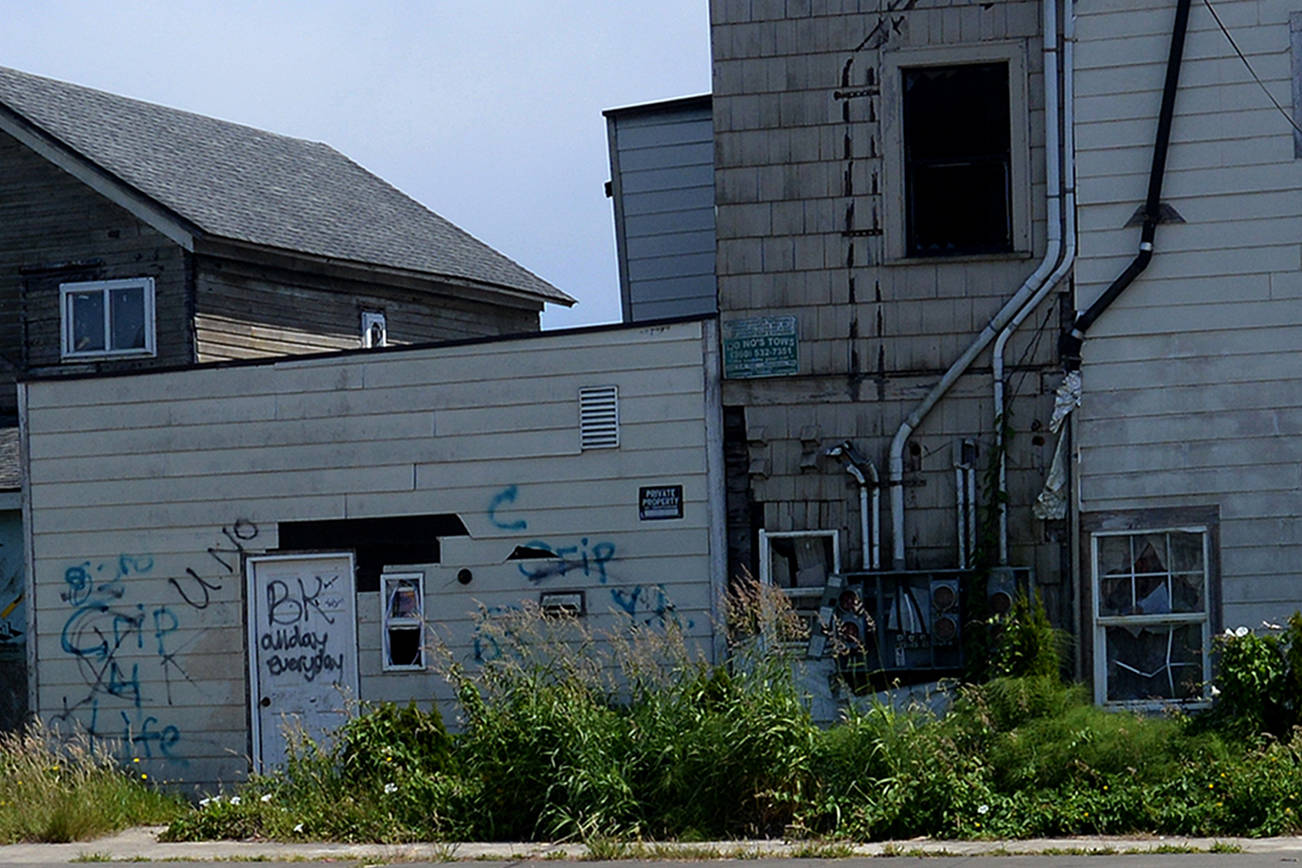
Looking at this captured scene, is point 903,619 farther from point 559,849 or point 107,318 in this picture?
point 107,318

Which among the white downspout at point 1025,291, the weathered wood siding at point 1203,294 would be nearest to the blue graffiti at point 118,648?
the white downspout at point 1025,291

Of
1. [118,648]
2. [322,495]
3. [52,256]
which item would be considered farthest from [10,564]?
[322,495]

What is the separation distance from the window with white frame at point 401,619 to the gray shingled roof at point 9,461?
4401 millimetres

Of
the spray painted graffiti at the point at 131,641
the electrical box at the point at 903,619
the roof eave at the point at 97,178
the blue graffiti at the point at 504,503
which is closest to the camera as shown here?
the electrical box at the point at 903,619

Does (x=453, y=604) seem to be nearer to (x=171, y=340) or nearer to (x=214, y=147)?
(x=171, y=340)

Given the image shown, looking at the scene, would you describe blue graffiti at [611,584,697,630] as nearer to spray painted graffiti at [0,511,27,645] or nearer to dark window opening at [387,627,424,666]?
dark window opening at [387,627,424,666]

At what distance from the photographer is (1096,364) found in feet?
40.3

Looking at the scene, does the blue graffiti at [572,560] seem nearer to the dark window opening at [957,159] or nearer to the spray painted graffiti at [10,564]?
the dark window opening at [957,159]

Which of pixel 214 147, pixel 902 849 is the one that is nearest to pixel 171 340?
pixel 214 147

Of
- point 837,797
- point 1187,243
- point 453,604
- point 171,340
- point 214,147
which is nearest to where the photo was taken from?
point 837,797

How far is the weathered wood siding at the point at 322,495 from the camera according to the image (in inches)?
509

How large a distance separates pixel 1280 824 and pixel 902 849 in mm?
2124

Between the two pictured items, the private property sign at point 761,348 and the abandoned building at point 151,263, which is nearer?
the private property sign at point 761,348

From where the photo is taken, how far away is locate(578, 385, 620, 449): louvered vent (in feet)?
42.6
